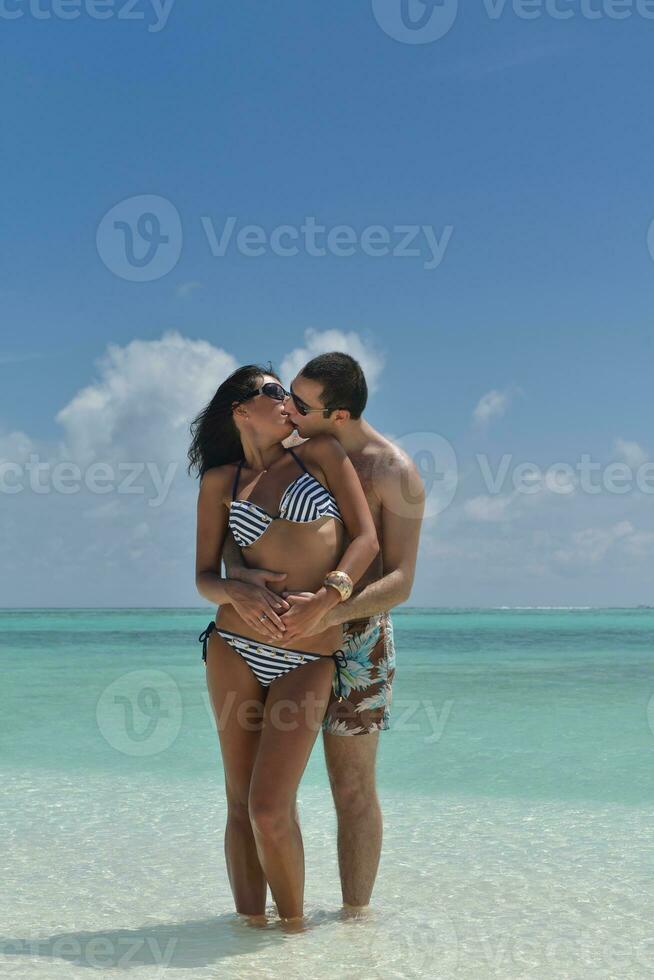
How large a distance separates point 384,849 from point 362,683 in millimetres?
2338

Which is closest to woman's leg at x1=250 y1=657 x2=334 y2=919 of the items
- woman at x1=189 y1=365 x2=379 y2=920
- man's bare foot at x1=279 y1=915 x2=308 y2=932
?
woman at x1=189 y1=365 x2=379 y2=920

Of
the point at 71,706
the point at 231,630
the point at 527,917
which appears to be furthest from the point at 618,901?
the point at 71,706

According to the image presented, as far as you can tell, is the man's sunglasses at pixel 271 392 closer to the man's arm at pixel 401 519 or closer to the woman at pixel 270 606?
the woman at pixel 270 606

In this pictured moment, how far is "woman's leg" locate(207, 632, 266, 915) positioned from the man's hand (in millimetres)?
271

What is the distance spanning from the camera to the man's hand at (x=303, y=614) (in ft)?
11.4

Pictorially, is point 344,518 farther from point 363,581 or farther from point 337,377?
point 337,377

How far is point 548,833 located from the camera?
6121 mm

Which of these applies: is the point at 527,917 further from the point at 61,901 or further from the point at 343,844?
the point at 61,901

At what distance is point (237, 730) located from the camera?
3.65m

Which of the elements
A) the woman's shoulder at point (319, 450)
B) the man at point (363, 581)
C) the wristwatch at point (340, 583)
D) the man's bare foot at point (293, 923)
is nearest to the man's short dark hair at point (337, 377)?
the man at point (363, 581)

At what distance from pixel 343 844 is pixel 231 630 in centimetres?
103

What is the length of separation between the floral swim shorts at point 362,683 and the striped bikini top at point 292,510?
480mm

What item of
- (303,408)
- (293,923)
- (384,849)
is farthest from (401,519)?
(384,849)

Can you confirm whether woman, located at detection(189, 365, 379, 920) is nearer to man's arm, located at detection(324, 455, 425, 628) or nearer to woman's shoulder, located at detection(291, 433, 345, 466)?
woman's shoulder, located at detection(291, 433, 345, 466)
